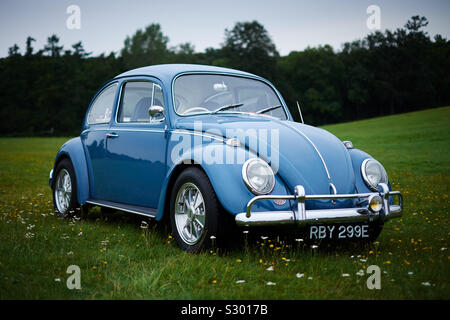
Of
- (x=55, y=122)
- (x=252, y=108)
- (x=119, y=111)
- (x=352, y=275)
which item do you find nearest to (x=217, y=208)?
(x=352, y=275)

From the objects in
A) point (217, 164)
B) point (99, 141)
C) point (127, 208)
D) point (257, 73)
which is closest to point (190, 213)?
point (217, 164)

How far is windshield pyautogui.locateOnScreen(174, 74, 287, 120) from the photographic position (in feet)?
17.0

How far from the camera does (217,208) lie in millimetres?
3973

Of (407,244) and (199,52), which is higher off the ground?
(199,52)

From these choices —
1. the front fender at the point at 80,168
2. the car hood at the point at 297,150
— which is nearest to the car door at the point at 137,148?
the car hood at the point at 297,150

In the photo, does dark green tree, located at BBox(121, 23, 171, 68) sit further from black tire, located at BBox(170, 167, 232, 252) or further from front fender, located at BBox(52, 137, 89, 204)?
black tire, located at BBox(170, 167, 232, 252)

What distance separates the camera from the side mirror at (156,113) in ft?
16.0

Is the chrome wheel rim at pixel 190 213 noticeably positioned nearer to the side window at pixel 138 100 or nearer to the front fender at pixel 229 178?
the front fender at pixel 229 178

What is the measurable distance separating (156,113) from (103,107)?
66.1 inches

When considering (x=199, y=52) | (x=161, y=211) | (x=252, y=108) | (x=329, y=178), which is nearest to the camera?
(x=329, y=178)

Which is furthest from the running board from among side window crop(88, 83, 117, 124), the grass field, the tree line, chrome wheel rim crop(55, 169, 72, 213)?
the tree line

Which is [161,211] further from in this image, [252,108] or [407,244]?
[407,244]
